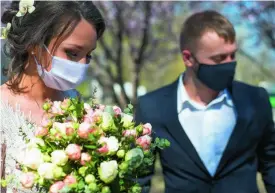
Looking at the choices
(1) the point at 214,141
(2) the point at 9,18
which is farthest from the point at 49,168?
(1) the point at 214,141

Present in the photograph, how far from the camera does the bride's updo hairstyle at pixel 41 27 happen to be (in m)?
2.37

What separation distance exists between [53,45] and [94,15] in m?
0.22

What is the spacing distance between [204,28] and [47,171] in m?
2.06

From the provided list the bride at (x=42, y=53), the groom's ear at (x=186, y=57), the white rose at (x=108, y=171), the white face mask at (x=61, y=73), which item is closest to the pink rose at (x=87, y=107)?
the white rose at (x=108, y=171)

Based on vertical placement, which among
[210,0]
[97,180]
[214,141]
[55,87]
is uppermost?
[97,180]

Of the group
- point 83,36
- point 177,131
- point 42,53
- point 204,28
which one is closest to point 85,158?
point 83,36

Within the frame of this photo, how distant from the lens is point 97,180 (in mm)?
1714

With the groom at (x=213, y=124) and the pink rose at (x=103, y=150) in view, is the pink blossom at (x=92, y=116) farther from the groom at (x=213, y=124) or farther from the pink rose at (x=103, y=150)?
the groom at (x=213, y=124)

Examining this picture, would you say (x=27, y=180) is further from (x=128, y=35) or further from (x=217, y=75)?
(x=128, y=35)

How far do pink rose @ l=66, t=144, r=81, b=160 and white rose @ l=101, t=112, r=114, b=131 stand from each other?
12 centimetres

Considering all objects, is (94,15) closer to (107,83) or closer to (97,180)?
(97,180)

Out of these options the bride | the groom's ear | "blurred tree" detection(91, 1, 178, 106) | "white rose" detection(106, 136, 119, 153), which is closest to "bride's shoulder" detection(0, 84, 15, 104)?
the bride

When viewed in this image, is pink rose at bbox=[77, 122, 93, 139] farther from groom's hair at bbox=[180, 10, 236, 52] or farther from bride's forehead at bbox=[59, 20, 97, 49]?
groom's hair at bbox=[180, 10, 236, 52]

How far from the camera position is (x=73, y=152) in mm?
1676
